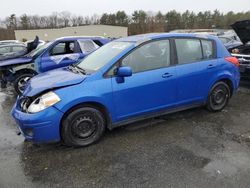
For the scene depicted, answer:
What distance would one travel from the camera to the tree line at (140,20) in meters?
79.0

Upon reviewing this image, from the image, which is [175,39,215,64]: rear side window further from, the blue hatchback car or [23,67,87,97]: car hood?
[23,67,87,97]: car hood

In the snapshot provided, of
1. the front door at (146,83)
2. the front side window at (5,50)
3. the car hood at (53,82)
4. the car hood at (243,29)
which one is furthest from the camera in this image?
the front side window at (5,50)

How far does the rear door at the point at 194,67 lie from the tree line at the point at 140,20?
240 ft

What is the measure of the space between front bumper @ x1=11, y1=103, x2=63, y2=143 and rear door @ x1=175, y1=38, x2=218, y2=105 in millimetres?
2288

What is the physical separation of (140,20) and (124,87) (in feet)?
262

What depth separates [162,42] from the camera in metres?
4.81

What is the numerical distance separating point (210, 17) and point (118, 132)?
299 ft

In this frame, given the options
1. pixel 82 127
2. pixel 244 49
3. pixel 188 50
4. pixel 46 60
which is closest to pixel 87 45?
pixel 46 60

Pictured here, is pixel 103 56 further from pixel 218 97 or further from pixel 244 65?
pixel 244 65

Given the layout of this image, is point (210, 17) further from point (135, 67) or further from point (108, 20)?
point (135, 67)

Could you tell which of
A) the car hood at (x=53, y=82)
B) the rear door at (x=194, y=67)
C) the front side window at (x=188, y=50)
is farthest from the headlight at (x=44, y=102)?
the front side window at (x=188, y=50)

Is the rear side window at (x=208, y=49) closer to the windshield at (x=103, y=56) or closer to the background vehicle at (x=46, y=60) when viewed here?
the windshield at (x=103, y=56)

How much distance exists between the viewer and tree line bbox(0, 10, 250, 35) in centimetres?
7897

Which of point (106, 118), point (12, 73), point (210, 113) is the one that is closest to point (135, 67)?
point (106, 118)
